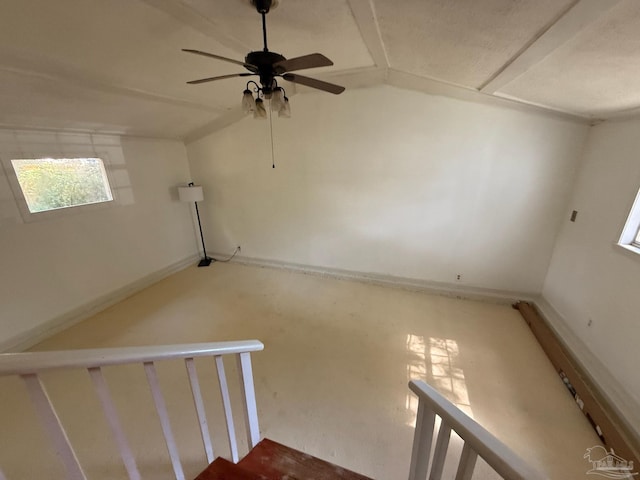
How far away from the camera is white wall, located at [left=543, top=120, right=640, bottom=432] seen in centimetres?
184

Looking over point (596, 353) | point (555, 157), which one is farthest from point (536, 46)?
point (596, 353)

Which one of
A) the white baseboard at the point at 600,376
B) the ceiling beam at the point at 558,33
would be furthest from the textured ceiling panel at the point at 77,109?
the white baseboard at the point at 600,376

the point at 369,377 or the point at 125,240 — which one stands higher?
the point at 125,240

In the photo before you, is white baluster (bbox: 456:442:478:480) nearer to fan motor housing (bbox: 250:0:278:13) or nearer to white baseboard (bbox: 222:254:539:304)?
fan motor housing (bbox: 250:0:278:13)

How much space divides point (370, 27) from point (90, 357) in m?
2.19

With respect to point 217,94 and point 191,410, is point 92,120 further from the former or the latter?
point 191,410

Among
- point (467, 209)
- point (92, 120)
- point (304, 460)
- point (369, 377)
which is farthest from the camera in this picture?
point (467, 209)

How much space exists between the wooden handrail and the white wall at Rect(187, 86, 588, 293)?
2817mm

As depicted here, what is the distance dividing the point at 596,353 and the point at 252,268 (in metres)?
3.99

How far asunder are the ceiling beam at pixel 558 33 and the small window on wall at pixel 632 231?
1377 mm

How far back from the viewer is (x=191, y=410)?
185 cm

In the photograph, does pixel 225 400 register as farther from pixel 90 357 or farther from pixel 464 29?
pixel 464 29

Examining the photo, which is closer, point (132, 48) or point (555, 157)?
point (132, 48)

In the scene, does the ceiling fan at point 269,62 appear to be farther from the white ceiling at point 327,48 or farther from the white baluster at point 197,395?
the white baluster at point 197,395
